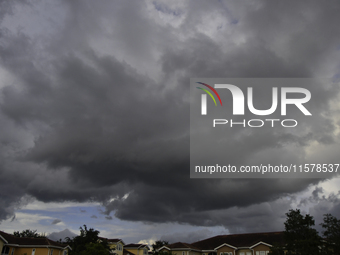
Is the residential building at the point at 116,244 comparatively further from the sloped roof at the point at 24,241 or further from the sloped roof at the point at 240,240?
the sloped roof at the point at 240,240

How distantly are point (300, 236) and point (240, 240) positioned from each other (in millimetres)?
33363

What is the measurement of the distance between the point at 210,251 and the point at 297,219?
36.1 meters

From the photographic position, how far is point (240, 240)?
74.1 m

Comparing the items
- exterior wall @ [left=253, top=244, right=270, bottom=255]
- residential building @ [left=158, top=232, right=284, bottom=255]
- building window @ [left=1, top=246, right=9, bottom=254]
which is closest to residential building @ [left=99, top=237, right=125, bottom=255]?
residential building @ [left=158, top=232, right=284, bottom=255]

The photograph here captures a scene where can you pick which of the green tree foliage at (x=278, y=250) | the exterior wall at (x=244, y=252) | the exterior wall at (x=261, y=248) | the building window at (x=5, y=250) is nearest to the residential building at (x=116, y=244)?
the building window at (x=5, y=250)

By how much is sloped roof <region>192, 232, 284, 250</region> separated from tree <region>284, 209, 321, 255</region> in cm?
2439

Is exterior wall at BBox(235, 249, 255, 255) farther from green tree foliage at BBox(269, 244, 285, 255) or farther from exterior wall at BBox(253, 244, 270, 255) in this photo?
green tree foliage at BBox(269, 244, 285, 255)

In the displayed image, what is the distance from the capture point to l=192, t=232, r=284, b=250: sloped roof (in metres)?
68.3

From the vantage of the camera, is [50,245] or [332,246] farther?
[50,245]

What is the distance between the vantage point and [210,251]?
74.2 metres

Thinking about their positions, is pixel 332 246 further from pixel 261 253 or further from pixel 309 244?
pixel 261 253

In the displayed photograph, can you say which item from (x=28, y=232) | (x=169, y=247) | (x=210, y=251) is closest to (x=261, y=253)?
(x=210, y=251)

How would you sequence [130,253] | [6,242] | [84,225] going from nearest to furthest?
1. [6,242]
2. [84,225]
3. [130,253]

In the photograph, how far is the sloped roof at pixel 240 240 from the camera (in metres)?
68.3
